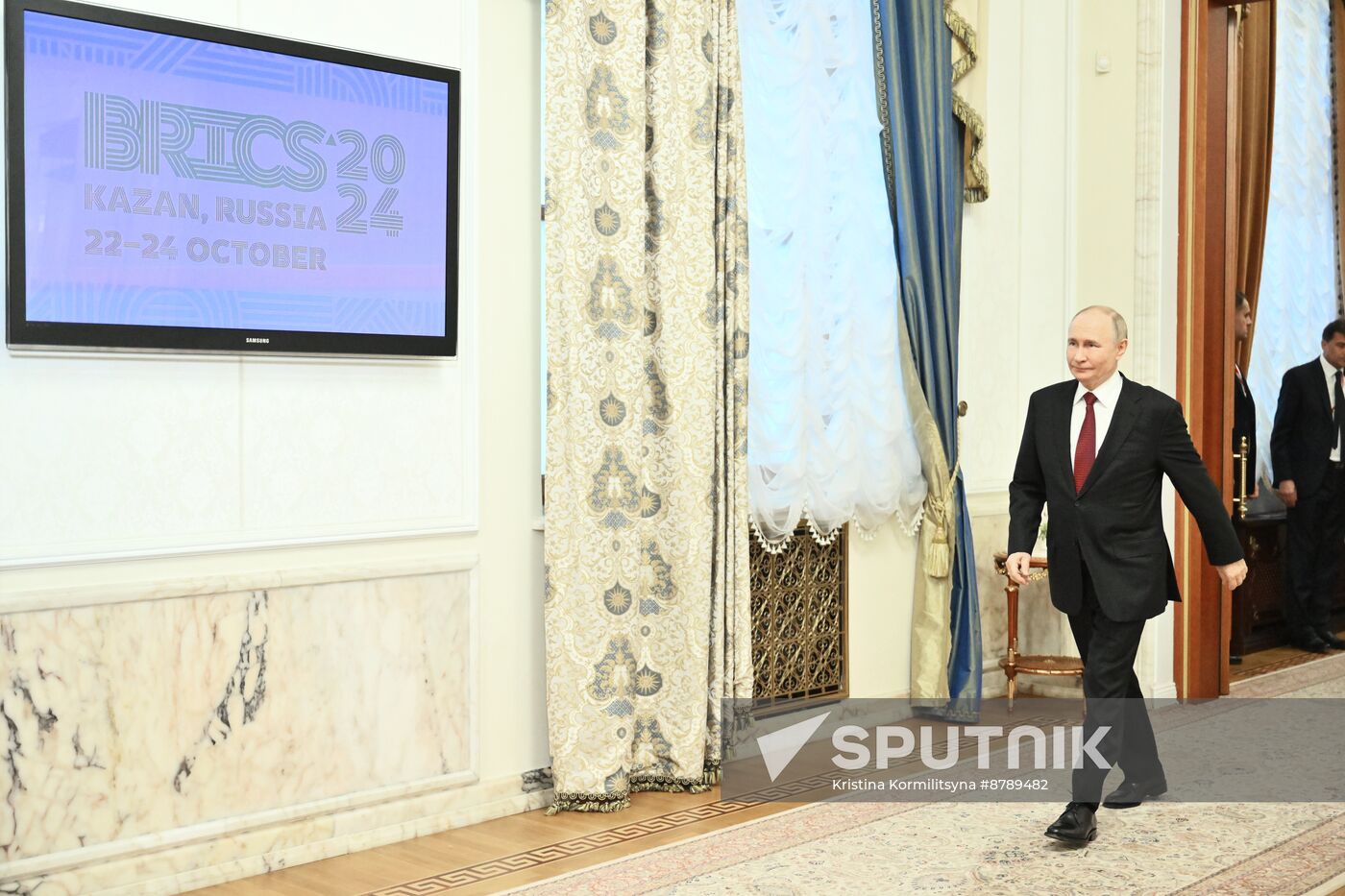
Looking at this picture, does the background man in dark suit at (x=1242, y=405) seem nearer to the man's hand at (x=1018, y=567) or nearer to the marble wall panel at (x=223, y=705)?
the man's hand at (x=1018, y=567)

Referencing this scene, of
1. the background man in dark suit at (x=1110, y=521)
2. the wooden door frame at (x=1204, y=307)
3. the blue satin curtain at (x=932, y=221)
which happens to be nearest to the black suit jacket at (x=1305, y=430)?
the wooden door frame at (x=1204, y=307)

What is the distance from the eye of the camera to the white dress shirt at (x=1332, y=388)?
719cm

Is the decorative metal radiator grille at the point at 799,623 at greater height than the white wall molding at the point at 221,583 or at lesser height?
lesser

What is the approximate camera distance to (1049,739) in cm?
512

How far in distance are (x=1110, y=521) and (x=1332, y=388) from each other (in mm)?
4229

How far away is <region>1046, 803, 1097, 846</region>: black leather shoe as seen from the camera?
3.79 m

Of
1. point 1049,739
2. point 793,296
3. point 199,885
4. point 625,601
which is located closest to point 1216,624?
point 1049,739

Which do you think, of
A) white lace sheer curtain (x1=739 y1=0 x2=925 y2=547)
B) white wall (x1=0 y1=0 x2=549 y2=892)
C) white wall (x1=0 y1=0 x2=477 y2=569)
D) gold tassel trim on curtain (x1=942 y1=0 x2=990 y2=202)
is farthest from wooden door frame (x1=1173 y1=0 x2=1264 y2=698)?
white wall (x1=0 y1=0 x2=477 y2=569)

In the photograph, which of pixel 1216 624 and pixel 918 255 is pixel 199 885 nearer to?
pixel 918 255

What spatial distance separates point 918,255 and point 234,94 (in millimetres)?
2865

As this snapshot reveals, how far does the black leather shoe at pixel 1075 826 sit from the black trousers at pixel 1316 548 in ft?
13.3

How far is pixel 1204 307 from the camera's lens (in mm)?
5855

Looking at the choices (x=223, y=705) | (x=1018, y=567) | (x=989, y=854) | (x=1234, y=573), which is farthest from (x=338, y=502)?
(x=1234, y=573)

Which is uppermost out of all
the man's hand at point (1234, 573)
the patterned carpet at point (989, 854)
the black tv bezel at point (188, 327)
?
the black tv bezel at point (188, 327)
